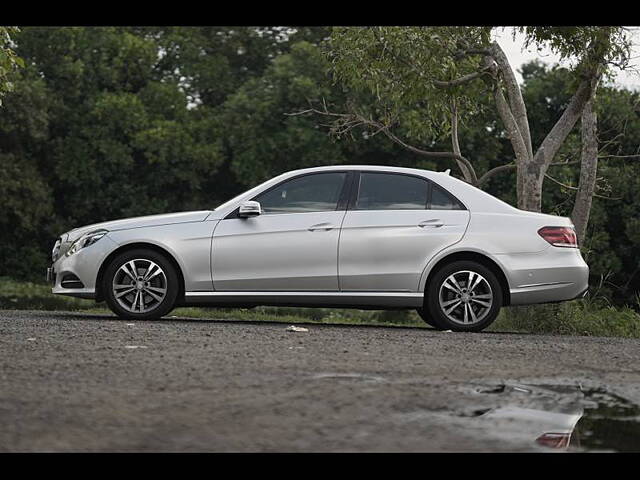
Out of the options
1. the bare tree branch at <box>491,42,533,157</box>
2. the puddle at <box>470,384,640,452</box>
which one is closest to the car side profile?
the puddle at <box>470,384,640,452</box>

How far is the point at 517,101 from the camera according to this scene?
17.2 m

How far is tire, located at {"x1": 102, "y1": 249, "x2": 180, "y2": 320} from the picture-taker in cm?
1130

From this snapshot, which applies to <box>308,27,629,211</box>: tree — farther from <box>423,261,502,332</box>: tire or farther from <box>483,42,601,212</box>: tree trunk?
<box>423,261,502,332</box>: tire

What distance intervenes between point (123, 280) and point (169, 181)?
3261cm

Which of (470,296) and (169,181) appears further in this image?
(169,181)

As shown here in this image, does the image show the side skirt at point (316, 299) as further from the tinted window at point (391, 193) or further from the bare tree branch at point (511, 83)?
the bare tree branch at point (511, 83)

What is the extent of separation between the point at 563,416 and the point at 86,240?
662 centimetres

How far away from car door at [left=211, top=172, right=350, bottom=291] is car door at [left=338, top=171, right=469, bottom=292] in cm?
15

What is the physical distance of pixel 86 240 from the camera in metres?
11.6

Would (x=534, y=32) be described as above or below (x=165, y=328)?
above
